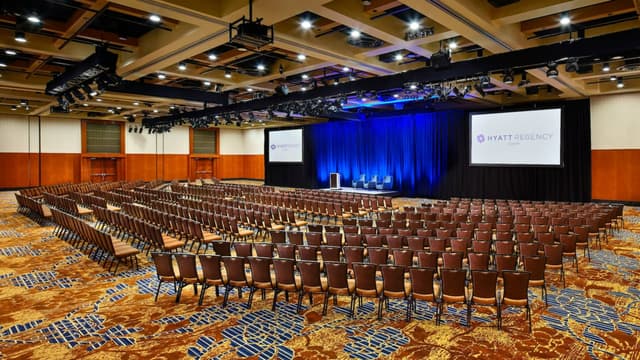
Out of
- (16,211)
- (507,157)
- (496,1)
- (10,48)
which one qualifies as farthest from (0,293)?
(507,157)

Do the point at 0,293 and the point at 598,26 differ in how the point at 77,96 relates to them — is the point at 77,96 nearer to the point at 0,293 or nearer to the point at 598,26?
the point at 0,293

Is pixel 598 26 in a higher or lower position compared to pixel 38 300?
higher

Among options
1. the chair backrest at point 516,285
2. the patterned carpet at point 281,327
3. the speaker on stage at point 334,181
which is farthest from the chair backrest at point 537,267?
the speaker on stage at point 334,181

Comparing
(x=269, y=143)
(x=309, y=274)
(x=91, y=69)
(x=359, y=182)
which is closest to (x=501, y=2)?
(x=309, y=274)

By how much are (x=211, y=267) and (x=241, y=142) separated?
29.0 metres

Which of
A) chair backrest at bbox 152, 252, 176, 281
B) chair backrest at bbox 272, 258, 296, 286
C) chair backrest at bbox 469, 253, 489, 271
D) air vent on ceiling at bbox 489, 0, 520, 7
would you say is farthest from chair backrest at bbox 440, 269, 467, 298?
air vent on ceiling at bbox 489, 0, 520, 7

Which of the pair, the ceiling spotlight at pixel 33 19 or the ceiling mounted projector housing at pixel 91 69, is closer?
the ceiling spotlight at pixel 33 19

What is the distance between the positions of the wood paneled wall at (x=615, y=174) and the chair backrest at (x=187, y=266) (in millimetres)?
17044

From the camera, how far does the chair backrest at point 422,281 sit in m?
4.92

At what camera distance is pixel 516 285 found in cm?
477

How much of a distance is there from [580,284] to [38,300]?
852cm

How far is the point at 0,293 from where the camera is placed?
20.0 ft

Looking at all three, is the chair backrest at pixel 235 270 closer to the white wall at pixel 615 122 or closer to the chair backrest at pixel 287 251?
the chair backrest at pixel 287 251

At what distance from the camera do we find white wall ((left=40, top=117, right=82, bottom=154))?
2391 centimetres
